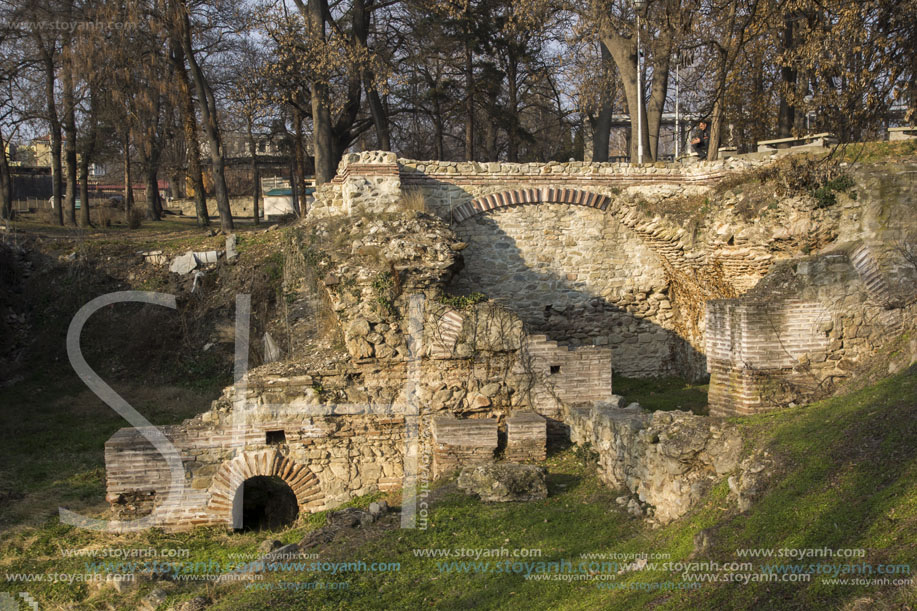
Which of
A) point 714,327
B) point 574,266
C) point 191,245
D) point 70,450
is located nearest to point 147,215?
point 191,245

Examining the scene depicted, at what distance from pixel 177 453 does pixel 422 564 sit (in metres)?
3.65

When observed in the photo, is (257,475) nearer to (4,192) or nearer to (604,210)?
(604,210)

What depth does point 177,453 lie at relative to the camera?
8.40 meters

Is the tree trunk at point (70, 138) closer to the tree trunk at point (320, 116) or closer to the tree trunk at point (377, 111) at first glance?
the tree trunk at point (320, 116)

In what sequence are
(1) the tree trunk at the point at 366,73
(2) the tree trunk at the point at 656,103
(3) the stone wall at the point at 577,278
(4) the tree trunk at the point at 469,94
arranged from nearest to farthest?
1. (3) the stone wall at the point at 577,278
2. (2) the tree trunk at the point at 656,103
3. (1) the tree trunk at the point at 366,73
4. (4) the tree trunk at the point at 469,94

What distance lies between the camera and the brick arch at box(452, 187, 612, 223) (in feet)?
39.2

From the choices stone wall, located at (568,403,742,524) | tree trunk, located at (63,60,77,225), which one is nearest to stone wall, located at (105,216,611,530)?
stone wall, located at (568,403,742,524)

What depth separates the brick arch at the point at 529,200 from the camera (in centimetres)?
1195

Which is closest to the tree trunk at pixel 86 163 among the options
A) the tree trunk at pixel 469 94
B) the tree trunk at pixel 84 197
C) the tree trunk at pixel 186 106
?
the tree trunk at pixel 84 197

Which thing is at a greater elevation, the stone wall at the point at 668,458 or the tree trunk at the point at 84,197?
the tree trunk at the point at 84,197

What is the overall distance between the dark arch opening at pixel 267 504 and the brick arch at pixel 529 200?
4.84 meters

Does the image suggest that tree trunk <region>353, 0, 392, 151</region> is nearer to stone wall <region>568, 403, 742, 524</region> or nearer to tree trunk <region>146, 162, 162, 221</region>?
tree trunk <region>146, 162, 162, 221</region>

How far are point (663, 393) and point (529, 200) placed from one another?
368cm

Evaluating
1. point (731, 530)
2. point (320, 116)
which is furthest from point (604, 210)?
point (320, 116)
